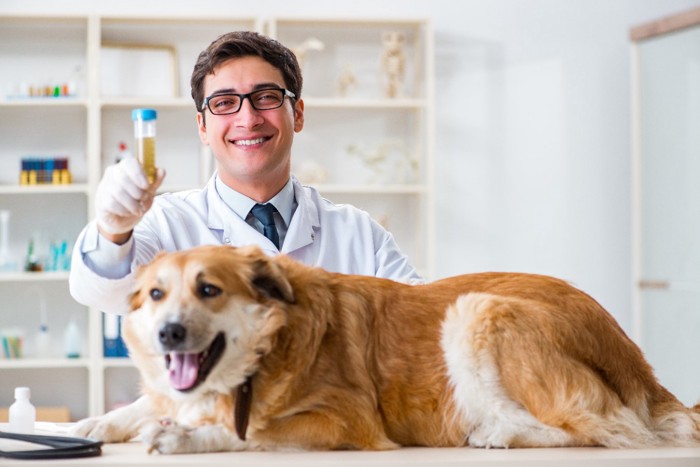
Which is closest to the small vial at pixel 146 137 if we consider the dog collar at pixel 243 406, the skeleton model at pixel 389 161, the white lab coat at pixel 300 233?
the dog collar at pixel 243 406

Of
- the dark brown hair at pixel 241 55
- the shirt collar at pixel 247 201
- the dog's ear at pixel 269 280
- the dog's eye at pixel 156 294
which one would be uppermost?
the dark brown hair at pixel 241 55

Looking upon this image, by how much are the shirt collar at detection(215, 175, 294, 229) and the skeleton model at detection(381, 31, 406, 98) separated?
2.77 metres

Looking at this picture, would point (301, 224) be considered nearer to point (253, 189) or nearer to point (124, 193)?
point (253, 189)

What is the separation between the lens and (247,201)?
2361 millimetres

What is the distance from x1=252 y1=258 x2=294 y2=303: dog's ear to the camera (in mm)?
1492

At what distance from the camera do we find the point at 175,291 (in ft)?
4.75

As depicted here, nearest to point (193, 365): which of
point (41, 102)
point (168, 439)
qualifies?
point (168, 439)

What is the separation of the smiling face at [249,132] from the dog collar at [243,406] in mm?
930

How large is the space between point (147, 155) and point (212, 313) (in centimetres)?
30

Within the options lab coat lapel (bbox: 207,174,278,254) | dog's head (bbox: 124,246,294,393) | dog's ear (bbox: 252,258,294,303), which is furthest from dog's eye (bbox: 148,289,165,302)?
lab coat lapel (bbox: 207,174,278,254)

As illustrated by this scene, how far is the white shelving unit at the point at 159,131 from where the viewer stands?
16.5ft

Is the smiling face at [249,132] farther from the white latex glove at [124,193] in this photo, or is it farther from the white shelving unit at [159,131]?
the white shelving unit at [159,131]

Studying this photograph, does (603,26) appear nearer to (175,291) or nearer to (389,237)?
(389,237)

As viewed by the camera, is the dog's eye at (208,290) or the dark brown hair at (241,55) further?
the dark brown hair at (241,55)
